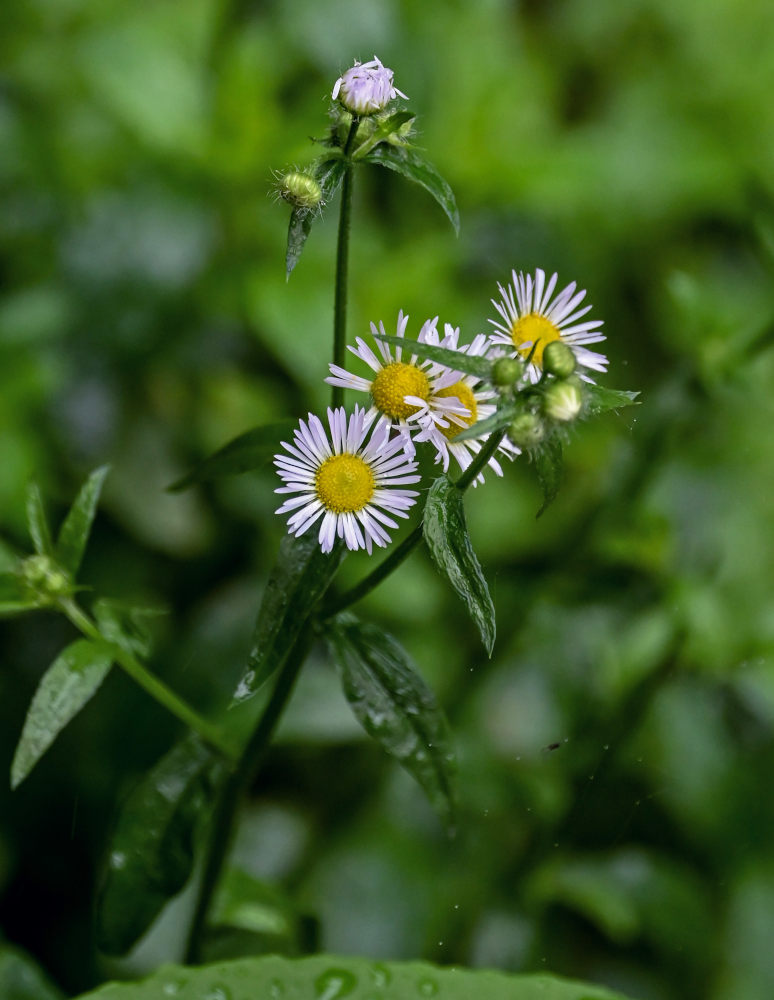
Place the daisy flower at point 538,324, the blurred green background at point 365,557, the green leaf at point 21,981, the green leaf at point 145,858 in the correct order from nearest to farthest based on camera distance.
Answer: the daisy flower at point 538,324 → the green leaf at point 145,858 → the green leaf at point 21,981 → the blurred green background at point 365,557

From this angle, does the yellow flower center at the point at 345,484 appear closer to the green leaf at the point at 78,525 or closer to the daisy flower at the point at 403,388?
the daisy flower at the point at 403,388

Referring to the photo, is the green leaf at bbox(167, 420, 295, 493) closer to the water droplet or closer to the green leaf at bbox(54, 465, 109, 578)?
the green leaf at bbox(54, 465, 109, 578)

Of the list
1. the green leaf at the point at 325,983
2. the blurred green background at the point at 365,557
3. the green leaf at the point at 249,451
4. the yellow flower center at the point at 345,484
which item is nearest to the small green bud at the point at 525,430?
the yellow flower center at the point at 345,484

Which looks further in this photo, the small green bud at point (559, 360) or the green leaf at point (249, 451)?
the green leaf at point (249, 451)

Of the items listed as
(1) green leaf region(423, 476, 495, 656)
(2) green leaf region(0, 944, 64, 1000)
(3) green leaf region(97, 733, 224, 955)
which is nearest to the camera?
(1) green leaf region(423, 476, 495, 656)

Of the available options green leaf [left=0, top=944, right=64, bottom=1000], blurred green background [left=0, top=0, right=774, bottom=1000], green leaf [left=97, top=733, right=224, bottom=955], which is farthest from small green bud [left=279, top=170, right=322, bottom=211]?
green leaf [left=0, top=944, right=64, bottom=1000]
